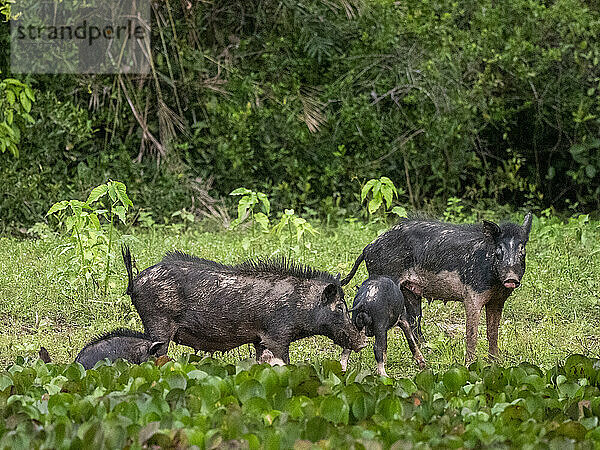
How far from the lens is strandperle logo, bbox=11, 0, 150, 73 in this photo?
13.3 m

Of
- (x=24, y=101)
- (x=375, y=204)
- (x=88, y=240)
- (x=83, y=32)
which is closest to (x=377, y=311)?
(x=375, y=204)

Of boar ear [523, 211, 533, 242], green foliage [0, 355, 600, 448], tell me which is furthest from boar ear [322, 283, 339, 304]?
boar ear [523, 211, 533, 242]

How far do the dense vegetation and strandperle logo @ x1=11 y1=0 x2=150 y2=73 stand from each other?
0.71 ft

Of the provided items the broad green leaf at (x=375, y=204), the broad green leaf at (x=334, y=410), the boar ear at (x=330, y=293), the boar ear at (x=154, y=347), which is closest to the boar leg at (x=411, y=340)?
the boar ear at (x=330, y=293)

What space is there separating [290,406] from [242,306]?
177 centimetres

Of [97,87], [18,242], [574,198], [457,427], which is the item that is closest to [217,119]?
[97,87]

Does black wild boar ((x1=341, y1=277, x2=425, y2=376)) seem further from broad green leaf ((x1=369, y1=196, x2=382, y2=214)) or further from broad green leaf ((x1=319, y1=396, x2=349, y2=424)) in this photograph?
broad green leaf ((x1=369, y1=196, x2=382, y2=214))

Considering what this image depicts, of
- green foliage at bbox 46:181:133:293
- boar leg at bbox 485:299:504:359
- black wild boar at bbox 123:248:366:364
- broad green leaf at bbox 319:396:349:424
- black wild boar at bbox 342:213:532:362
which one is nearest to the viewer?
broad green leaf at bbox 319:396:349:424

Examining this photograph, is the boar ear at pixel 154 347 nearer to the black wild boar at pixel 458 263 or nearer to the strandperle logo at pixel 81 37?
the black wild boar at pixel 458 263

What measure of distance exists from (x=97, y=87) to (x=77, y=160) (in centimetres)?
105

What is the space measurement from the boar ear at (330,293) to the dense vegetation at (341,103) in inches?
313

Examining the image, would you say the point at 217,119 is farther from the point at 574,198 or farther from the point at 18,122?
the point at 574,198

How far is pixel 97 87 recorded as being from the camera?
1351cm

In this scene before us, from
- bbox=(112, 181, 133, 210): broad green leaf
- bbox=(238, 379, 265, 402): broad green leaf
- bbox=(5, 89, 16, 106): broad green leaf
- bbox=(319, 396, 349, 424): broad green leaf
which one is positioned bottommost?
bbox=(5, 89, 16, 106): broad green leaf
